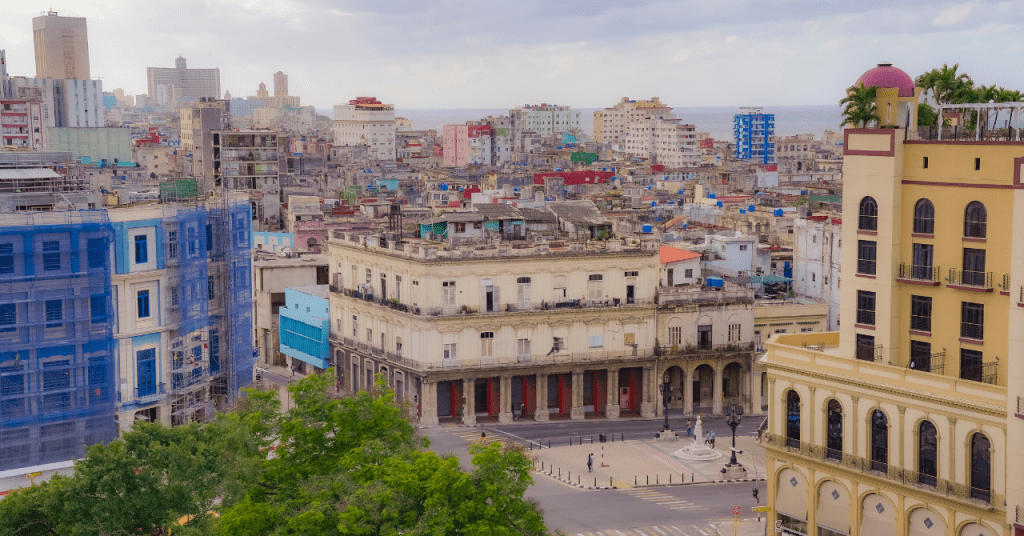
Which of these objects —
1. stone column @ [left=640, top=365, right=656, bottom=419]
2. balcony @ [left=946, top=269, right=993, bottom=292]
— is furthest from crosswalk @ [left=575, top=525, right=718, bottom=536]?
stone column @ [left=640, top=365, right=656, bottom=419]

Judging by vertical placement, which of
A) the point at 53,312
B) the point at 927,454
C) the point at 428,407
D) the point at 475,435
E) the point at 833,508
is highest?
the point at 53,312

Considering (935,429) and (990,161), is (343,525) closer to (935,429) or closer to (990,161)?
(935,429)

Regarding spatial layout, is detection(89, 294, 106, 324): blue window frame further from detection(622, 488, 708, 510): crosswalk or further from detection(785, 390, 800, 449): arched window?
detection(785, 390, 800, 449): arched window

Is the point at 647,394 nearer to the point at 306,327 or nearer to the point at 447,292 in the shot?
the point at 447,292

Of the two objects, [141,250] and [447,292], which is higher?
[141,250]

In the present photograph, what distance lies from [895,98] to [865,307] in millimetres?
9659

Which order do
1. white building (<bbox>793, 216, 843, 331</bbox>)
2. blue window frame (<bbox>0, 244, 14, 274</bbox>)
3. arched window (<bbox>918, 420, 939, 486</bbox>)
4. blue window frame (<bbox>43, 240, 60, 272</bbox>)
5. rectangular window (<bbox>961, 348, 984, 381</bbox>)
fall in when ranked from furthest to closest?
white building (<bbox>793, 216, 843, 331</bbox>)
blue window frame (<bbox>43, 240, 60, 272</bbox>)
blue window frame (<bbox>0, 244, 14, 274</bbox>)
rectangular window (<bbox>961, 348, 984, 381</bbox>)
arched window (<bbox>918, 420, 939, 486</bbox>)

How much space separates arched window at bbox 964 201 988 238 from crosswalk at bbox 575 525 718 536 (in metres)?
20.3

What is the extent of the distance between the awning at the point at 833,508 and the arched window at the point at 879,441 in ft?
7.64

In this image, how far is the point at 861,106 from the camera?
58.7 metres

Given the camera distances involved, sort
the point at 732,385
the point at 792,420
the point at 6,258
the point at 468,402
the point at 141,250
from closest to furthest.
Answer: the point at 792,420 → the point at 6,258 → the point at 141,250 → the point at 468,402 → the point at 732,385

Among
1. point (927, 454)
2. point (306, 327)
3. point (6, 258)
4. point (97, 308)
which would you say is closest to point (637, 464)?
point (927, 454)

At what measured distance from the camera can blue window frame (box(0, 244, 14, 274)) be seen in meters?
64.2

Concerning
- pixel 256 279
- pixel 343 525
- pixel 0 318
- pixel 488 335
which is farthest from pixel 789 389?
pixel 256 279
